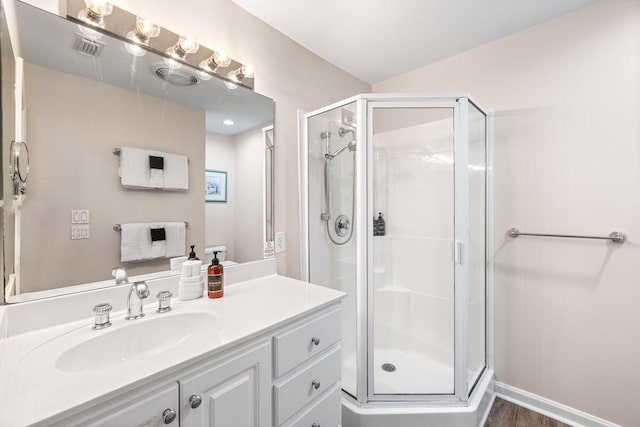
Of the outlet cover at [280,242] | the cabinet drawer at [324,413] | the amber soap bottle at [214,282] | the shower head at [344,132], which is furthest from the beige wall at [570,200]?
the amber soap bottle at [214,282]

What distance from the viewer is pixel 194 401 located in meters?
0.79

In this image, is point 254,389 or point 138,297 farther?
point 138,297

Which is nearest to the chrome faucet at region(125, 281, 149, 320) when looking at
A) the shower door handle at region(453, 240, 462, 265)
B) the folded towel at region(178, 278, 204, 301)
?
the folded towel at region(178, 278, 204, 301)

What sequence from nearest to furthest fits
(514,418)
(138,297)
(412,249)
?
1. (138,297)
2. (514,418)
3. (412,249)

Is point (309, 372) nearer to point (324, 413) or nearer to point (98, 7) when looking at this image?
point (324, 413)

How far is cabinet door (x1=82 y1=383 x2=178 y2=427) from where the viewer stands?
653 mm

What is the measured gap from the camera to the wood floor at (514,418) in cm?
171

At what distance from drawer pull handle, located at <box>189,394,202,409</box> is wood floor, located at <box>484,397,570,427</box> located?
178 cm

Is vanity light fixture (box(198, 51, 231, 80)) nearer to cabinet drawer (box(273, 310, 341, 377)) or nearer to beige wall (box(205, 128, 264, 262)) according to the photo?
beige wall (box(205, 128, 264, 262))

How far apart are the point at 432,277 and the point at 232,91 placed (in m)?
1.91

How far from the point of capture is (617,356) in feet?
5.17

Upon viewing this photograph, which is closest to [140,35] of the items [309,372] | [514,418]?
[309,372]

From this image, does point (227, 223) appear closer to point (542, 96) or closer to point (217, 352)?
point (217, 352)

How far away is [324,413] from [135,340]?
2.76ft
